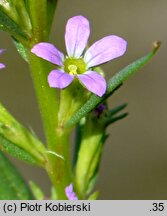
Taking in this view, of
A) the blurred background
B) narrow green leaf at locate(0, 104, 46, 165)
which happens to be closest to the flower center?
narrow green leaf at locate(0, 104, 46, 165)

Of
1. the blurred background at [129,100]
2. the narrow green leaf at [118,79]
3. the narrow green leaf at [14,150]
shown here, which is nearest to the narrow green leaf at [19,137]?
the narrow green leaf at [14,150]

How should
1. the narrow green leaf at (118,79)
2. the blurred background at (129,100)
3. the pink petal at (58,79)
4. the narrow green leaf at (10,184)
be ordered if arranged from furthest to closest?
1. the blurred background at (129,100)
2. the narrow green leaf at (10,184)
3. the narrow green leaf at (118,79)
4. the pink petal at (58,79)

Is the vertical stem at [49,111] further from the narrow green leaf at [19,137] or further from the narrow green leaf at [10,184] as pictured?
the narrow green leaf at [10,184]

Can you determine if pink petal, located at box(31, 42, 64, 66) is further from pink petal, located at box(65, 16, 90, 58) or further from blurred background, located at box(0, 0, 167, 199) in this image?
blurred background, located at box(0, 0, 167, 199)

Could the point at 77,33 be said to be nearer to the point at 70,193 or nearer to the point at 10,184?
the point at 70,193

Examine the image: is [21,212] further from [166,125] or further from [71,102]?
[166,125]

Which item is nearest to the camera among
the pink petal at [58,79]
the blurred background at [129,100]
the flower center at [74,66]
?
the pink petal at [58,79]

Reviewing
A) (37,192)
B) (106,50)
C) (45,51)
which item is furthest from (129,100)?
(45,51)
